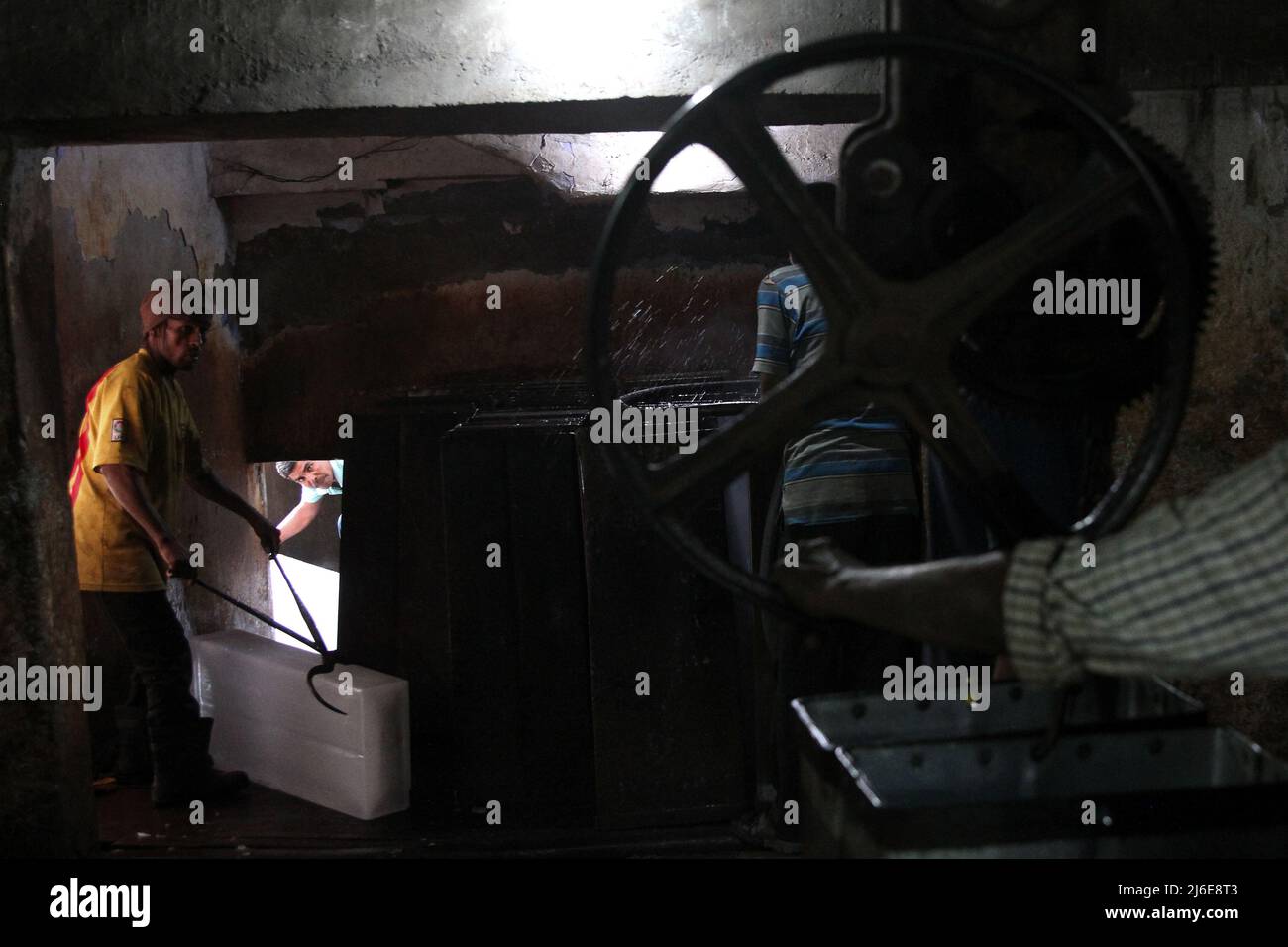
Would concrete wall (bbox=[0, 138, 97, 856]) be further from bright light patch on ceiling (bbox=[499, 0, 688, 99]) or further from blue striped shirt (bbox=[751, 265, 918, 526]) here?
blue striped shirt (bbox=[751, 265, 918, 526])

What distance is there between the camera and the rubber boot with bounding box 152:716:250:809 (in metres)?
3.22

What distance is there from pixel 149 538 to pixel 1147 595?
2.88 metres

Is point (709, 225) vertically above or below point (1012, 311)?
above

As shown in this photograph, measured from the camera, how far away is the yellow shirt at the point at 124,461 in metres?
3.10

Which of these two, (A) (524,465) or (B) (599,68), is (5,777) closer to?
(A) (524,465)

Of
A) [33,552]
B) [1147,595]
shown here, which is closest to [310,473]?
[33,552]

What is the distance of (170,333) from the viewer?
321 cm

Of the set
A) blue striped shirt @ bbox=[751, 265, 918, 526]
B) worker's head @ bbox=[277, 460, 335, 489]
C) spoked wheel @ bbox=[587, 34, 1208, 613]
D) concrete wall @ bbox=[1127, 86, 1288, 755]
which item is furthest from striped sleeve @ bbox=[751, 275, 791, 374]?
worker's head @ bbox=[277, 460, 335, 489]

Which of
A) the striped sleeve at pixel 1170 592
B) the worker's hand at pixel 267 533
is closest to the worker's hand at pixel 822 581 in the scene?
the striped sleeve at pixel 1170 592

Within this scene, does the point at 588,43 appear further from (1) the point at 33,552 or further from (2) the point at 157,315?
(2) the point at 157,315

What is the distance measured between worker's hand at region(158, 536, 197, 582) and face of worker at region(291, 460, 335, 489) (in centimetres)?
181
